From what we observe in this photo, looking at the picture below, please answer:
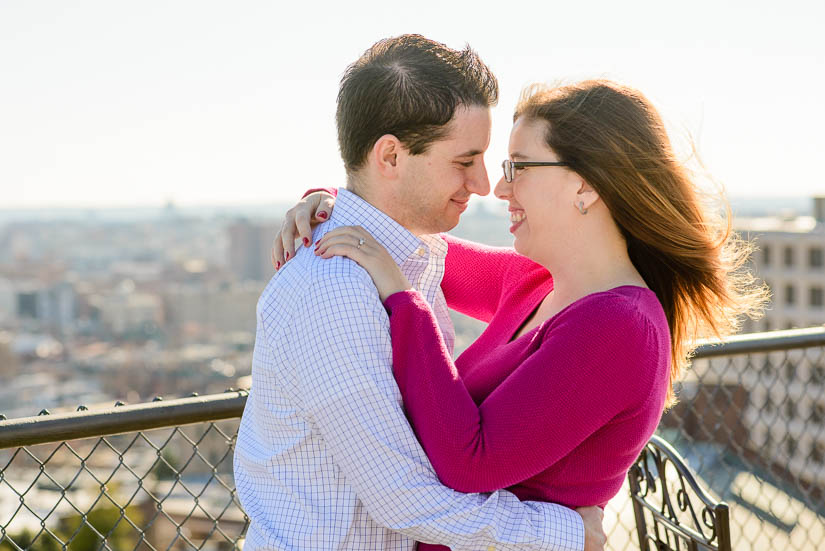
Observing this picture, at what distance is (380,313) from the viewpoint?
1.37m

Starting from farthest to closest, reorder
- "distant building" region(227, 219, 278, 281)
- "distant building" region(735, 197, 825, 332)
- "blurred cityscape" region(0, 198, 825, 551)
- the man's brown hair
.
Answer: "distant building" region(227, 219, 278, 281) < "distant building" region(735, 197, 825, 332) < "blurred cityscape" region(0, 198, 825, 551) < the man's brown hair

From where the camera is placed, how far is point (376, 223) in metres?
1.57

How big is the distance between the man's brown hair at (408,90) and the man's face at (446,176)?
0.02 m

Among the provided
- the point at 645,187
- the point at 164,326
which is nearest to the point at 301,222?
the point at 645,187

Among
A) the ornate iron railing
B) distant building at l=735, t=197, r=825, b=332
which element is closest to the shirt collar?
the ornate iron railing

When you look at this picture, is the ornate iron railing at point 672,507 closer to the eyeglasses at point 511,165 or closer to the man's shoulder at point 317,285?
the eyeglasses at point 511,165

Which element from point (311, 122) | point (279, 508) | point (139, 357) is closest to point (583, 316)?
point (279, 508)

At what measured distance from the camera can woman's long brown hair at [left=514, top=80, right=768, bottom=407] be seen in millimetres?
1512

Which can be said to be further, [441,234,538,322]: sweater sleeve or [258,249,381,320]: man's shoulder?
[441,234,538,322]: sweater sleeve

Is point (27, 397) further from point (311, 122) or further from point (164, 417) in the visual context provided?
point (164, 417)

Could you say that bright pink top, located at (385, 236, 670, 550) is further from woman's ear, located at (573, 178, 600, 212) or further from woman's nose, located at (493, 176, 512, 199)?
woman's nose, located at (493, 176, 512, 199)

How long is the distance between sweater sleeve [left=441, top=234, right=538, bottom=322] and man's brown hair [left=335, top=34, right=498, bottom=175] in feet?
1.94

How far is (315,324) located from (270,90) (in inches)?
3872

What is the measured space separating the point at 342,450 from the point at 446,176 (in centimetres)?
57
